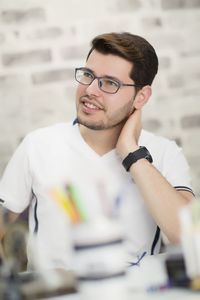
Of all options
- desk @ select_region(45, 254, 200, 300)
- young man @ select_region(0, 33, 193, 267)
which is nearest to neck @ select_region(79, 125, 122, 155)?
young man @ select_region(0, 33, 193, 267)

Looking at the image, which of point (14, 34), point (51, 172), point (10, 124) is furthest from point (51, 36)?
point (51, 172)

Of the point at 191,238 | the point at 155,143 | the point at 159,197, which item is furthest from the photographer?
the point at 155,143

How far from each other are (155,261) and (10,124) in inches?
46.1

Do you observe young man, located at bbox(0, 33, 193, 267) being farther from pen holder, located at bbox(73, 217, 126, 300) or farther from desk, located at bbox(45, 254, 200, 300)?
pen holder, located at bbox(73, 217, 126, 300)

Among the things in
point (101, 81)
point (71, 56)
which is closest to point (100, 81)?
point (101, 81)

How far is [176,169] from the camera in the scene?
163 centimetres

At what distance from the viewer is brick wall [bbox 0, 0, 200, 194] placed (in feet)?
7.29

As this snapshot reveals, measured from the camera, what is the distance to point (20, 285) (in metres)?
0.96

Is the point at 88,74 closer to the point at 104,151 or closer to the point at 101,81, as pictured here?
the point at 101,81

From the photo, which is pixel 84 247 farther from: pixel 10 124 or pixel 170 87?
pixel 170 87

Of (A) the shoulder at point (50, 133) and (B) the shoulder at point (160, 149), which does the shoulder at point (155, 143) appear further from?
(A) the shoulder at point (50, 133)

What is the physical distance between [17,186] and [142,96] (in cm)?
53

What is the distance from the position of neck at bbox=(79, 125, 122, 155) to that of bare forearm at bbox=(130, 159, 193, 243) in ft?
0.64

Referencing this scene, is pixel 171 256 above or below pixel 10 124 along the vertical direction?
below
